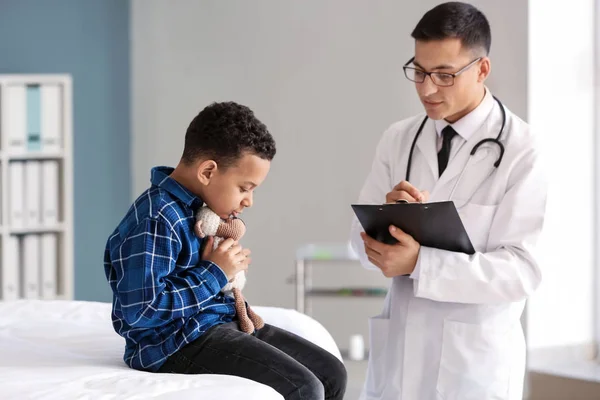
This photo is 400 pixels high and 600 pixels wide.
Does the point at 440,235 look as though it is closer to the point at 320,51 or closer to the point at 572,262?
the point at 572,262

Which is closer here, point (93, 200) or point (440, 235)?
point (440, 235)

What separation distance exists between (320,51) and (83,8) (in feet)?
3.94

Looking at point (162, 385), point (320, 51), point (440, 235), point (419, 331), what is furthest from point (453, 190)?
point (320, 51)

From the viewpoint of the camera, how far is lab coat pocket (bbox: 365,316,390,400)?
206 centimetres

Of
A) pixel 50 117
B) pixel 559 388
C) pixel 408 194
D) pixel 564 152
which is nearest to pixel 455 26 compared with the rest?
pixel 408 194

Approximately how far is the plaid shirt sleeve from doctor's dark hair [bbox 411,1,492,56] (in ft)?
2.34

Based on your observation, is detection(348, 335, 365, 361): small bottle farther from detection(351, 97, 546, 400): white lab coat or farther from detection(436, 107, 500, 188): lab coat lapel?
detection(436, 107, 500, 188): lab coat lapel

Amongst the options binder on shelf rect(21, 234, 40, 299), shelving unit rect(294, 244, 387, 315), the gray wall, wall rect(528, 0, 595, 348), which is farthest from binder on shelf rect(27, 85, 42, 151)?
wall rect(528, 0, 595, 348)

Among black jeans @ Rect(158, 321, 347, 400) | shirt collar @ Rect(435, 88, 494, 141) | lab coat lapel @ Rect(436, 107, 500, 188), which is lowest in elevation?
black jeans @ Rect(158, 321, 347, 400)

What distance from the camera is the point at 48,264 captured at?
3818 millimetres

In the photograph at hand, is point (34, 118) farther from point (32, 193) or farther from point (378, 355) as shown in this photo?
point (378, 355)

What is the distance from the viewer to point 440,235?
1876mm

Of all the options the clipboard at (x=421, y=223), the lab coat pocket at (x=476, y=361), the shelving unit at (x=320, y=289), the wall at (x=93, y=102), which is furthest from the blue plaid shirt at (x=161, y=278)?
the wall at (x=93, y=102)

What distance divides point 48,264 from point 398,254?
2.35 m
